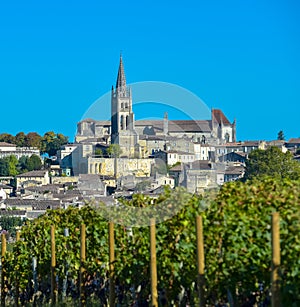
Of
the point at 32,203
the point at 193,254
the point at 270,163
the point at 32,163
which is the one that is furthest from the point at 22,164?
the point at 193,254

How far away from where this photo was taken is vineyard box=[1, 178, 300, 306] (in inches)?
252

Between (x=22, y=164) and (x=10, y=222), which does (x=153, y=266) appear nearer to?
(x=10, y=222)

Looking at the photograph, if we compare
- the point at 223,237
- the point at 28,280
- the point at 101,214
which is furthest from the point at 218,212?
the point at 28,280

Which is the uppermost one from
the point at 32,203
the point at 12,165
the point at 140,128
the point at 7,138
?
the point at 7,138

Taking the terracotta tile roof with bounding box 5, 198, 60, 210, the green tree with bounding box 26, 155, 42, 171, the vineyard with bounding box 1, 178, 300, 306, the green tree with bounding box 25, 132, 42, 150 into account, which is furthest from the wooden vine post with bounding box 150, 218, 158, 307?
the green tree with bounding box 25, 132, 42, 150

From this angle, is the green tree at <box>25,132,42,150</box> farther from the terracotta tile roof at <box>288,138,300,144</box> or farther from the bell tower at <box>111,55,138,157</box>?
the bell tower at <box>111,55,138,157</box>

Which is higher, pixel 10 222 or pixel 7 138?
pixel 7 138

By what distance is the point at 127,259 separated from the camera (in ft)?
26.3

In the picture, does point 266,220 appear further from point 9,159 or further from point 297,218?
point 9,159

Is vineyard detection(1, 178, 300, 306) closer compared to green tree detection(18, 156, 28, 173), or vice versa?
vineyard detection(1, 178, 300, 306)

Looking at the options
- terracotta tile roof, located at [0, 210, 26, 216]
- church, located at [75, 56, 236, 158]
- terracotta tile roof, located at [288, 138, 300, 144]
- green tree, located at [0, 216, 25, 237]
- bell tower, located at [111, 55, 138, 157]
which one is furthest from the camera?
terracotta tile roof, located at [288, 138, 300, 144]

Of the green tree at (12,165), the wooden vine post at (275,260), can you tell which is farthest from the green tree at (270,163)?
the wooden vine post at (275,260)

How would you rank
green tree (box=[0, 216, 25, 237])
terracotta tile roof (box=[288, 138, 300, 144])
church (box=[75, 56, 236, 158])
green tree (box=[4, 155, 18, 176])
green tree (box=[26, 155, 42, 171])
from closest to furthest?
church (box=[75, 56, 236, 158]) < green tree (box=[0, 216, 25, 237]) < green tree (box=[4, 155, 18, 176]) < green tree (box=[26, 155, 42, 171]) < terracotta tile roof (box=[288, 138, 300, 144])

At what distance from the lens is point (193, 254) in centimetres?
715
